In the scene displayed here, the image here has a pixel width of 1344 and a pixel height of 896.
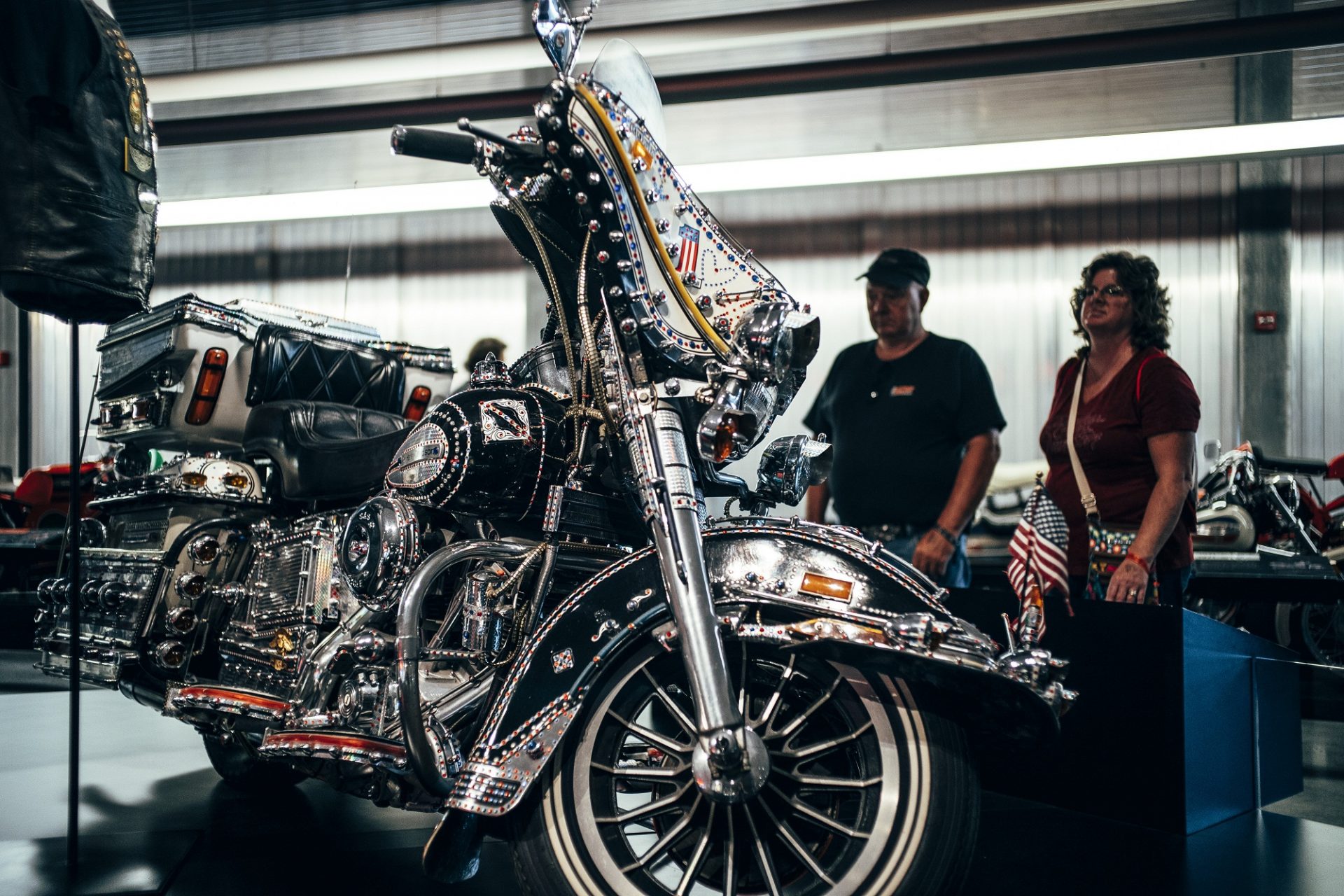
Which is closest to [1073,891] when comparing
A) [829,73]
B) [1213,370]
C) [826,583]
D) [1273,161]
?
[826,583]

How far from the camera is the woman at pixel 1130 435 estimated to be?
2.69 m

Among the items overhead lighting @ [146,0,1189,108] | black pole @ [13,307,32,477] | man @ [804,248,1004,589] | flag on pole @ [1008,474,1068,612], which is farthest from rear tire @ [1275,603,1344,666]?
black pole @ [13,307,32,477]

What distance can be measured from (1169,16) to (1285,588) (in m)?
4.93

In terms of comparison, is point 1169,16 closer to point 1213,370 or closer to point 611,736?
point 1213,370

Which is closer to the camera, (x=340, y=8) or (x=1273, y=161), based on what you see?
(x=1273, y=161)

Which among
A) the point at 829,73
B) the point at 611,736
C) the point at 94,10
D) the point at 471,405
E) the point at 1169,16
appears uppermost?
the point at 1169,16

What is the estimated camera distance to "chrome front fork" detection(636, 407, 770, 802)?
1638mm

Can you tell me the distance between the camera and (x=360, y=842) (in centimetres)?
277

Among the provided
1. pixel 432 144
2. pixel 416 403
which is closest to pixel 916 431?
pixel 416 403

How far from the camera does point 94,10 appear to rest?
251 cm

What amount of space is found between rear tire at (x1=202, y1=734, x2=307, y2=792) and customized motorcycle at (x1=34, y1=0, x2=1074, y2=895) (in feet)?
3.56

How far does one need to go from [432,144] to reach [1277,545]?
547 cm

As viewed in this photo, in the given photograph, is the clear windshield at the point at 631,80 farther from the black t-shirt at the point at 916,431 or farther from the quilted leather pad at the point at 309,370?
the quilted leather pad at the point at 309,370

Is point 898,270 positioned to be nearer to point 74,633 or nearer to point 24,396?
point 74,633
